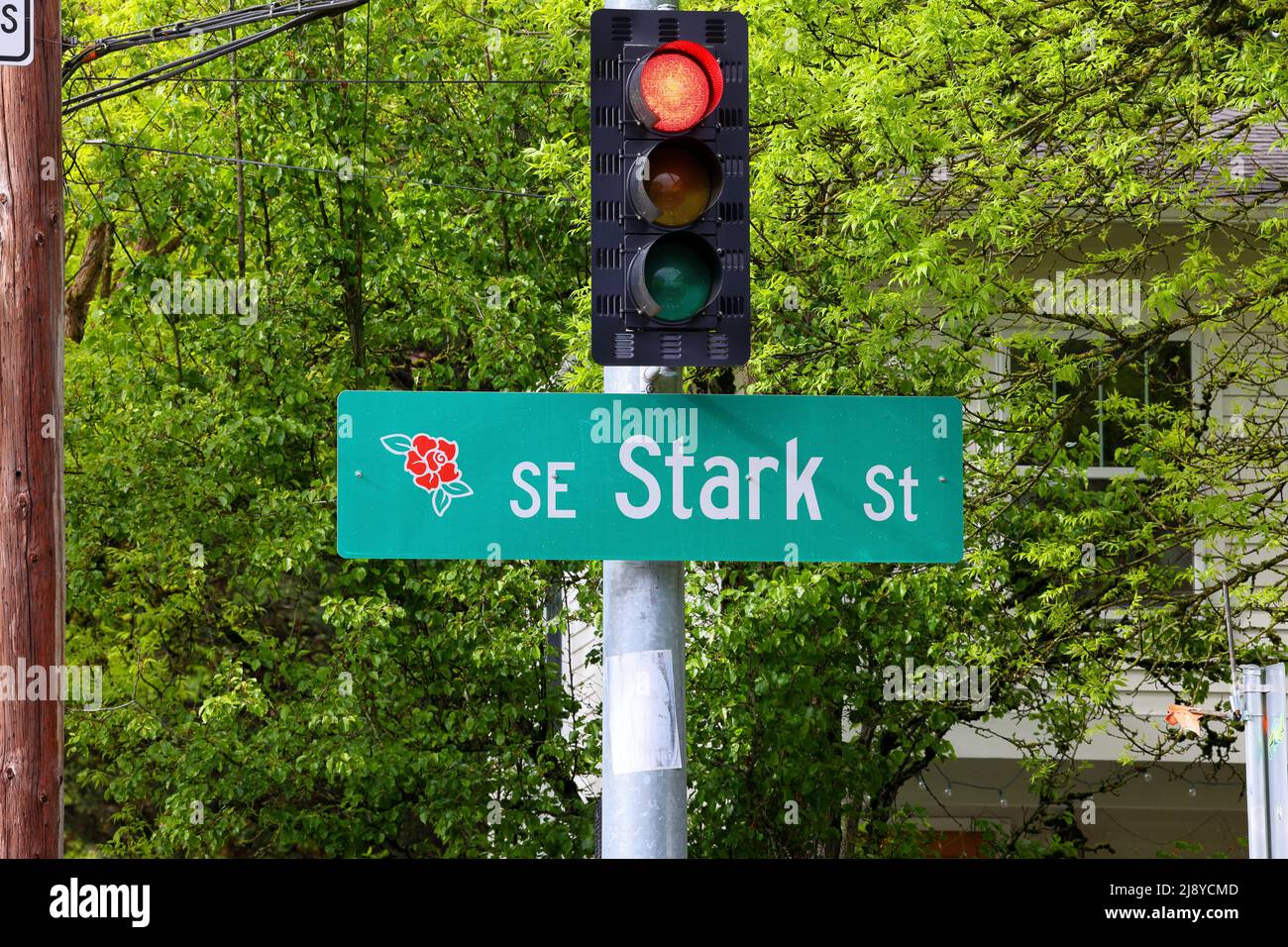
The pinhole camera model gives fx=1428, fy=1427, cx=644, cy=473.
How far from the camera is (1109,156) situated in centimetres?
741

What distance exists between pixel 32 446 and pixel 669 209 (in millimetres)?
3905

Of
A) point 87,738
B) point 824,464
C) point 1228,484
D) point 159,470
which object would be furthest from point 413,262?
point 824,464

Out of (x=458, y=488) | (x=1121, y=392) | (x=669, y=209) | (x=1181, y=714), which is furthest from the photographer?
(x=1121, y=392)

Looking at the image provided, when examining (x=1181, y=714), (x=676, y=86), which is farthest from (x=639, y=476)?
(x=1181, y=714)

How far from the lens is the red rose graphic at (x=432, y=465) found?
3.82 m

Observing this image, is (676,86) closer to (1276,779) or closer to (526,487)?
(526,487)

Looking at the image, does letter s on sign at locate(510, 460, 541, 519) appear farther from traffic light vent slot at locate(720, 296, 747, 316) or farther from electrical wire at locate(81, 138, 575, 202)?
electrical wire at locate(81, 138, 575, 202)

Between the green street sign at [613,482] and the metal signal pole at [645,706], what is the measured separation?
0.33ft

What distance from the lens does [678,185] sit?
3.71 meters

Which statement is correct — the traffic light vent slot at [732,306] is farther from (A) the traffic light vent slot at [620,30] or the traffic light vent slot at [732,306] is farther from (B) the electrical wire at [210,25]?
(B) the electrical wire at [210,25]

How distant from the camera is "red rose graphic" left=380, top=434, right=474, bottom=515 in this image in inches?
150

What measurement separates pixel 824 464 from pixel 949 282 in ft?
12.0

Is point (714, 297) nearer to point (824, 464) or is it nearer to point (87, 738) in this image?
point (824, 464)

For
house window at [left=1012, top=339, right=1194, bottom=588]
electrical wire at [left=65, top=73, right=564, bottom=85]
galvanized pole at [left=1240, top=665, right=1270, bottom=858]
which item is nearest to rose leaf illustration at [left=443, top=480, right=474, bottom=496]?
galvanized pole at [left=1240, top=665, right=1270, bottom=858]
